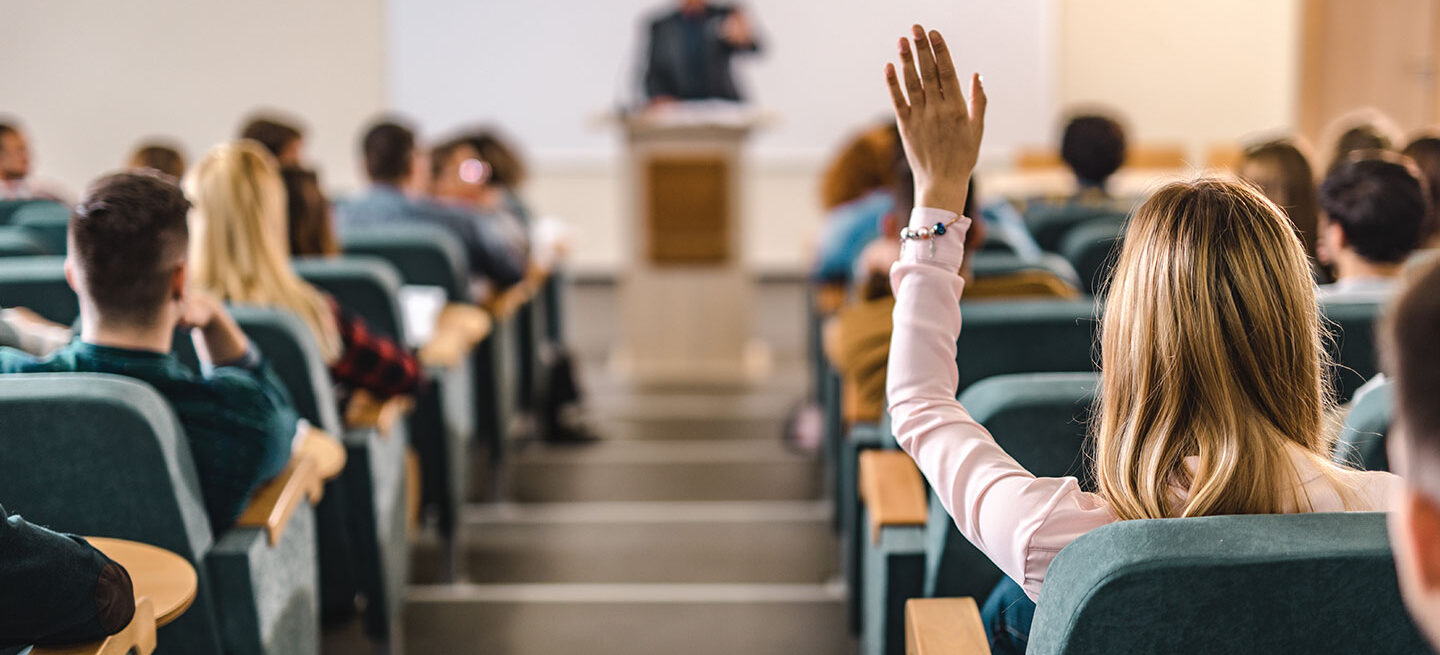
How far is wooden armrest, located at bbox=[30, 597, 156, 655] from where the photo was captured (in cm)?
114

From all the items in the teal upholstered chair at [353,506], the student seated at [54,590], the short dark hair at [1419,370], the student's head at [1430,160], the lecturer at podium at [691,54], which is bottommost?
the teal upholstered chair at [353,506]

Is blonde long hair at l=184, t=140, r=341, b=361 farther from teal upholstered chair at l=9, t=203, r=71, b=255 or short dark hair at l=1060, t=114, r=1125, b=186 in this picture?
short dark hair at l=1060, t=114, r=1125, b=186

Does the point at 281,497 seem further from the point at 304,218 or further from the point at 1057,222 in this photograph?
the point at 1057,222

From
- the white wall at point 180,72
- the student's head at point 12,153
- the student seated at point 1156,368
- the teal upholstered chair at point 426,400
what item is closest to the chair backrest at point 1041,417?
the student seated at point 1156,368

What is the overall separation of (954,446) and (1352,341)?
91 centimetres

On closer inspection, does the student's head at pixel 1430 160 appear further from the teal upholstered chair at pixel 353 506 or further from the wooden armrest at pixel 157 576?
the wooden armrest at pixel 157 576

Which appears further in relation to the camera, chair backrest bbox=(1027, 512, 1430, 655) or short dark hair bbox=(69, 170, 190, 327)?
short dark hair bbox=(69, 170, 190, 327)

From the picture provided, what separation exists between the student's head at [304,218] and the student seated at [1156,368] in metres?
2.05

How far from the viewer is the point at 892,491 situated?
6.11 feet

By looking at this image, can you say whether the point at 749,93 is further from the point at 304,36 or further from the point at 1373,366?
the point at 1373,366

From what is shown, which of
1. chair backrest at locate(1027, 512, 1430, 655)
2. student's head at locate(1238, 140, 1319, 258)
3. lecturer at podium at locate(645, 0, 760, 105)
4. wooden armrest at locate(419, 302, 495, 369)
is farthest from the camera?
lecturer at podium at locate(645, 0, 760, 105)

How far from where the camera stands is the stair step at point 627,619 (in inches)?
105

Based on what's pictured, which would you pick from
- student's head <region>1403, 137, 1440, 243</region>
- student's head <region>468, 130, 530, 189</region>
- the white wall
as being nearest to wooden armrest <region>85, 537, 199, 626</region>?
student's head <region>1403, 137, 1440, 243</region>

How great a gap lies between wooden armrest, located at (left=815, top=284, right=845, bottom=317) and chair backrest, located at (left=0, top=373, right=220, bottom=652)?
2372mm
